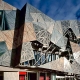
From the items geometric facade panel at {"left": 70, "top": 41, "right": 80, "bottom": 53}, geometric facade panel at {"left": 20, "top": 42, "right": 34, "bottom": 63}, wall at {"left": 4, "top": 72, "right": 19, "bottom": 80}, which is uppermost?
geometric facade panel at {"left": 70, "top": 41, "right": 80, "bottom": 53}

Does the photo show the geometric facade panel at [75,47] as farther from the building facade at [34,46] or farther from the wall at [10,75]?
the wall at [10,75]

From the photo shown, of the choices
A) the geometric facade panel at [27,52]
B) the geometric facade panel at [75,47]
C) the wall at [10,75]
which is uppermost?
the geometric facade panel at [75,47]

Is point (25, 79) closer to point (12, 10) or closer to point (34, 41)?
point (34, 41)

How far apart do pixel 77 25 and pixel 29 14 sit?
1275 centimetres

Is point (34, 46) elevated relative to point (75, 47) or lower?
lower

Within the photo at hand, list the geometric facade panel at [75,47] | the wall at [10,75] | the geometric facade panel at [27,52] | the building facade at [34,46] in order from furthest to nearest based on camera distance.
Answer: the geometric facade panel at [75,47] < the building facade at [34,46] < the geometric facade panel at [27,52] < the wall at [10,75]

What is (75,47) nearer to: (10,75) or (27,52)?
(27,52)

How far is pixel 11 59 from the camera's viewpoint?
83.8 ft

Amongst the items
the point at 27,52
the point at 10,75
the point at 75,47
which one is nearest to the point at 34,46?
the point at 27,52

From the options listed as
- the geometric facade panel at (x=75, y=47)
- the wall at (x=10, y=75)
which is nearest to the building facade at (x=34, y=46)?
the wall at (x=10, y=75)

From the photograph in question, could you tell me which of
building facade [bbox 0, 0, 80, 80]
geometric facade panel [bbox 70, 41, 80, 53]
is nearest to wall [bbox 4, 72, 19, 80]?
building facade [bbox 0, 0, 80, 80]

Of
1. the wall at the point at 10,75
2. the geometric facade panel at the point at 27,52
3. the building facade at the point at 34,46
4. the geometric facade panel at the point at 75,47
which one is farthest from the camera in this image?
the geometric facade panel at the point at 75,47

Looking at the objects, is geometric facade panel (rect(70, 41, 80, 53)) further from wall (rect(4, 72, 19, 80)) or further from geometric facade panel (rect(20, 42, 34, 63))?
wall (rect(4, 72, 19, 80))

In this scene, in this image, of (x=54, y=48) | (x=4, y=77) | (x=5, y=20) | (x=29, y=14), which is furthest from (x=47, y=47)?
(x=4, y=77)
